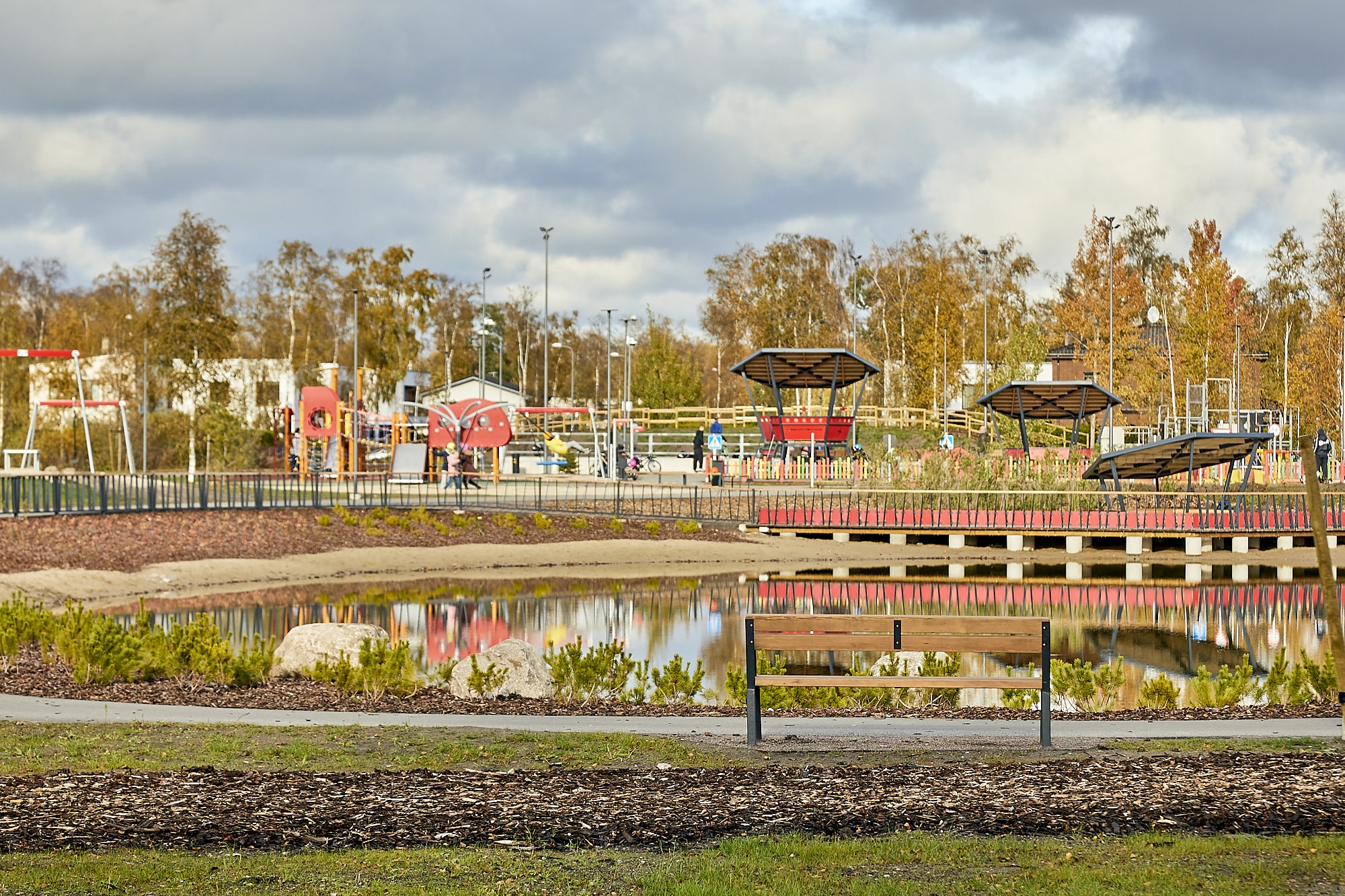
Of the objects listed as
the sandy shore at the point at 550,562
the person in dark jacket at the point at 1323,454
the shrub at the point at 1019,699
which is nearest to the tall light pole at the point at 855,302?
the person in dark jacket at the point at 1323,454

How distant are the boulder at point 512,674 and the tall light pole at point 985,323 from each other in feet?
189

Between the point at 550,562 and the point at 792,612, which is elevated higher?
the point at 550,562

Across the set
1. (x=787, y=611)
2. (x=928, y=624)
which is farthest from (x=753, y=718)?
(x=787, y=611)

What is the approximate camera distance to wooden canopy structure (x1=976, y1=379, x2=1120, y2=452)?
4072 cm

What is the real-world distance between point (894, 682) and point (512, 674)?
15.8ft

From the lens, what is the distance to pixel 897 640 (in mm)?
9484

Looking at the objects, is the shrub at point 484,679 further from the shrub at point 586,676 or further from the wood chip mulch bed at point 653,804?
the wood chip mulch bed at point 653,804

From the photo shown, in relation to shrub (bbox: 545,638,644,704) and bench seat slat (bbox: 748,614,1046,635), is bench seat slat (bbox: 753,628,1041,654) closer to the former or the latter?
bench seat slat (bbox: 748,614,1046,635)

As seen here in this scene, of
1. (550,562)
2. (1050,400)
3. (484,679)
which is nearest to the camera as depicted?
(484,679)

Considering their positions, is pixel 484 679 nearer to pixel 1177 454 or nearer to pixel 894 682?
pixel 894 682

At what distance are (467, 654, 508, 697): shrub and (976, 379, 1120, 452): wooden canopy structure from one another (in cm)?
2899

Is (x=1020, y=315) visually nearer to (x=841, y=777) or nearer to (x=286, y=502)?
(x=286, y=502)

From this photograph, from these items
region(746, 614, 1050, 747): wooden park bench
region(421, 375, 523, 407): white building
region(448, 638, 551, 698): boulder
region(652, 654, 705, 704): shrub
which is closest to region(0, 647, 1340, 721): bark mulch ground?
region(448, 638, 551, 698): boulder

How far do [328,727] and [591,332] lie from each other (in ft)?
350
